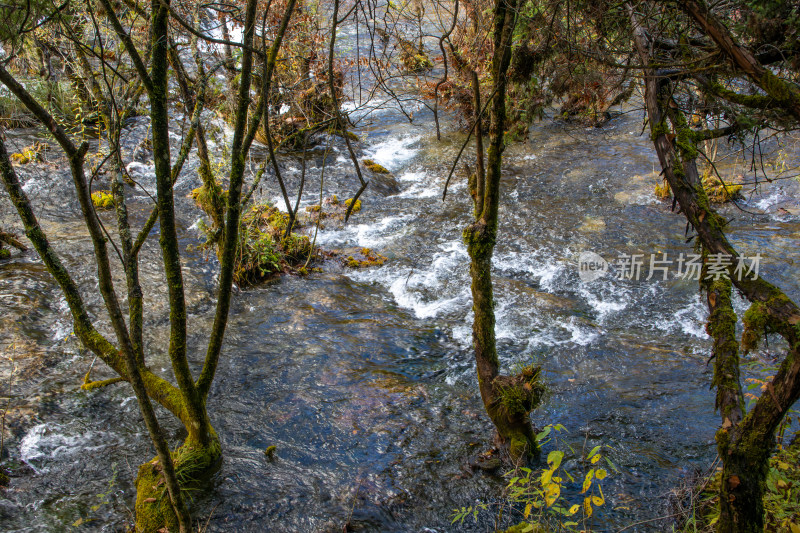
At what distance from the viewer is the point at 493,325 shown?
3924mm

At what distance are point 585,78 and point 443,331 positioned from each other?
3.26 metres

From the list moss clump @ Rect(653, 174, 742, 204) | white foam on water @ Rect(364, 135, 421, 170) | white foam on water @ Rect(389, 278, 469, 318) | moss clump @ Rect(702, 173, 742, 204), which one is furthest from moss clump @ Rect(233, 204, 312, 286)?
moss clump @ Rect(702, 173, 742, 204)

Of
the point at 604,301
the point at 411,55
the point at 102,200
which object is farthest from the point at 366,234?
the point at 411,55

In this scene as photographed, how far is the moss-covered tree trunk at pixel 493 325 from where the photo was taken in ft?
11.9

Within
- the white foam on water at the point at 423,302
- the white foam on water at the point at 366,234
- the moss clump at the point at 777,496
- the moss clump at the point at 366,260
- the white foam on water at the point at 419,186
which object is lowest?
the moss clump at the point at 777,496

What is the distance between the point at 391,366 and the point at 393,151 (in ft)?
23.7

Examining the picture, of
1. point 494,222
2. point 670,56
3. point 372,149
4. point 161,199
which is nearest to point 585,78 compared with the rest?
point 670,56

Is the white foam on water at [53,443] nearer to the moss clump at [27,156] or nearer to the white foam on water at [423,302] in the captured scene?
the white foam on water at [423,302]

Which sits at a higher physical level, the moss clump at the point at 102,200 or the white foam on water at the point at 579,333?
the moss clump at the point at 102,200

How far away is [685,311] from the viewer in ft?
21.0

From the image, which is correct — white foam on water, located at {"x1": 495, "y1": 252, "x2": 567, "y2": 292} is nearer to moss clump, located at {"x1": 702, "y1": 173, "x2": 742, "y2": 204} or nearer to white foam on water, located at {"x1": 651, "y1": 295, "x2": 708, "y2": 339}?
white foam on water, located at {"x1": 651, "y1": 295, "x2": 708, "y2": 339}

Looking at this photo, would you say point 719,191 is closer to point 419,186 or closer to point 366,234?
point 419,186

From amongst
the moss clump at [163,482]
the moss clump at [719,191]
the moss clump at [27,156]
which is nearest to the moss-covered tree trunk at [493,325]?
the moss clump at [163,482]

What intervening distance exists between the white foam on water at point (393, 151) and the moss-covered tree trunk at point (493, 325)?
7.47m
